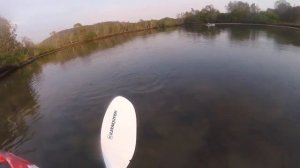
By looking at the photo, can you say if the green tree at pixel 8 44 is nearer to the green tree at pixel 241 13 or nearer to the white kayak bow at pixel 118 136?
the white kayak bow at pixel 118 136

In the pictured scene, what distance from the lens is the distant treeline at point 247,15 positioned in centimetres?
7651

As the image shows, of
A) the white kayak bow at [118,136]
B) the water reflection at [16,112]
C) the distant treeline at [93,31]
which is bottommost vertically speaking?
the water reflection at [16,112]

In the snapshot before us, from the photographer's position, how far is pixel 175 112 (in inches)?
625

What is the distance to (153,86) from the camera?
21625 millimetres

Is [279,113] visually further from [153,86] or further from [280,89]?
[153,86]

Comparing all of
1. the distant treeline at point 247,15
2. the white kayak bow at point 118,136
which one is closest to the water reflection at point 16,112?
the white kayak bow at point 118,136

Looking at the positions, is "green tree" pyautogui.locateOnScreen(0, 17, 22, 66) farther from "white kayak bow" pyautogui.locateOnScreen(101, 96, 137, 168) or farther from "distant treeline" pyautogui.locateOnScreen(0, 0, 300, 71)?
"white kayak bow" pyautogui.locateOnScreen(101, 96, 137, 168)

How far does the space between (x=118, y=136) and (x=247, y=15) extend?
90833mm

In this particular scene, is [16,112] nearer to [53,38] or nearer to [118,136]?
[118,136]

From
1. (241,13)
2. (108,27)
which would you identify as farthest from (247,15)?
(108,27)

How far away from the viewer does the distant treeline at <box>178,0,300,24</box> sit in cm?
7651

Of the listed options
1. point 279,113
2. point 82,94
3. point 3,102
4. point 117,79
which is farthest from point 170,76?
point 3,102

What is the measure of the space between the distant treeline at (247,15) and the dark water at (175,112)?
55184 mm

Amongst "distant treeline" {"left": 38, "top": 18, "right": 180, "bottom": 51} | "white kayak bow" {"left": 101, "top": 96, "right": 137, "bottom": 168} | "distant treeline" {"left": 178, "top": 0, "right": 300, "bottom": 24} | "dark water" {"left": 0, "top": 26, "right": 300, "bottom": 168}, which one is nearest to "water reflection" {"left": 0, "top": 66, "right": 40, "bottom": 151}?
"dark water" {"left": 0, "top": 26, "right": 300, "bottom": 168}
